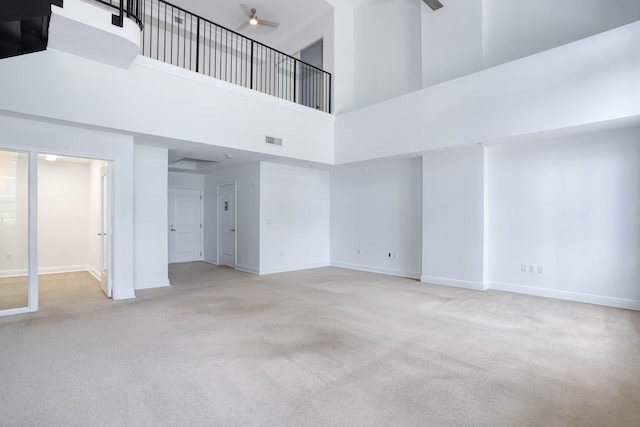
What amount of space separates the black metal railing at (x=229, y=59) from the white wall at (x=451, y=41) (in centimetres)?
250

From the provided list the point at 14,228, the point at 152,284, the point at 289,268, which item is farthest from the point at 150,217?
the point at 289,268

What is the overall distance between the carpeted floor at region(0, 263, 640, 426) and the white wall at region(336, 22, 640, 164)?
272 centimetres

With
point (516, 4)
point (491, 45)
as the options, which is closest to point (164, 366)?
point (491, 45)

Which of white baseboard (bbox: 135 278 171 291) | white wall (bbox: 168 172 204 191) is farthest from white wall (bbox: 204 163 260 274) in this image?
white baseboard (bbox: 135 278 171 291)

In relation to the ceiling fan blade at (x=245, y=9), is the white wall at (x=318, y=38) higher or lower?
lower

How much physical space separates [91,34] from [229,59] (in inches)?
232

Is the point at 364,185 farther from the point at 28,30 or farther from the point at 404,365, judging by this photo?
the point at 28,30

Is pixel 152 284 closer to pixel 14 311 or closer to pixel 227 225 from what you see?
pixel 14 311

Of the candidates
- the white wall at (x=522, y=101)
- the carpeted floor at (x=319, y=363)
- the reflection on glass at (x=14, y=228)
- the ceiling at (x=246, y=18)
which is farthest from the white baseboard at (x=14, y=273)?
the white wall at (x=522, y=101)

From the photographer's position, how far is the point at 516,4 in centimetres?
588

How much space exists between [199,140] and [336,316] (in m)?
3.64

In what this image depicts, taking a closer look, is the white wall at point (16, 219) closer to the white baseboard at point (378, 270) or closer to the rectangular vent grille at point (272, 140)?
the rectangular vent grille at point (272, 140)

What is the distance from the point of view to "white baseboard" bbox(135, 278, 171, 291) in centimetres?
597

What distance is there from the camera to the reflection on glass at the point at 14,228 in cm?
440
